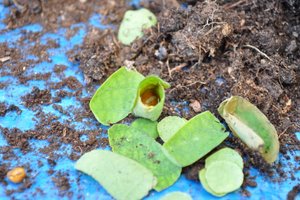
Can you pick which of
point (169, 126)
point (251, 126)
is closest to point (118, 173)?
point (169, 126)

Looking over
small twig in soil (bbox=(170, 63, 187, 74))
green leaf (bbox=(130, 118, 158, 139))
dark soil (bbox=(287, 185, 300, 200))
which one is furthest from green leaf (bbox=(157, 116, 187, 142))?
dark soil (bbox=(287, 185, 300, 200))

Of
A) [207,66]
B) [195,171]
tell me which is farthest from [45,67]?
[195,171]

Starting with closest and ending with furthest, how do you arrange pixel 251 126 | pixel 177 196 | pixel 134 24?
pixel 177 196
pixel 251 126
pixel 134 24

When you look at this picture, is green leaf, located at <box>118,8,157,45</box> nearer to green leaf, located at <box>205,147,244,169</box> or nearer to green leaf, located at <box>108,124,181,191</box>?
green leaf, located at <box>108,124,181,191</box>

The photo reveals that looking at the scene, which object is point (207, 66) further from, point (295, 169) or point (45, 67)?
point (45, 67)

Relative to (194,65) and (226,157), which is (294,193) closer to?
(226,157)

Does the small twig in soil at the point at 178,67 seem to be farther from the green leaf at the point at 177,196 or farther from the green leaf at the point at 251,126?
the green leaf at the point at 177,196
